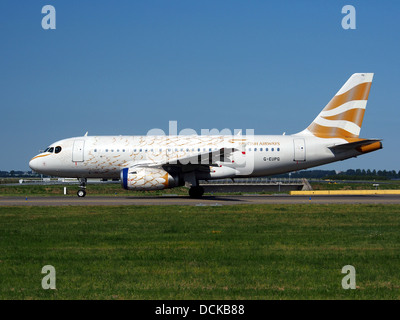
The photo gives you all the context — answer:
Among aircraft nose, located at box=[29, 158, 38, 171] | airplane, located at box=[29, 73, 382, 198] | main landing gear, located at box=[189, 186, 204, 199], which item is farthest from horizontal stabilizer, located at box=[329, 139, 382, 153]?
aircraft nose, located at box=[29, 158, 38, 171]

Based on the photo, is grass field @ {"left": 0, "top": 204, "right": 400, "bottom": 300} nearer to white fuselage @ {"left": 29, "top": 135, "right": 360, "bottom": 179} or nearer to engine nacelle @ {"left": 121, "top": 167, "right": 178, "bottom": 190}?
engine nacelle @ {"left": 121, "top": 167, "right": 178, "bottom": 190}

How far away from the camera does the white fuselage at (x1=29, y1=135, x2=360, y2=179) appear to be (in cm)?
3541

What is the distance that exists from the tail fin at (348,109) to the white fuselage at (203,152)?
0.93m

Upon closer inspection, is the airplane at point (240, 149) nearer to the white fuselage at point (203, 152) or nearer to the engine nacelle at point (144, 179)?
the white fuselage at point (203, 152)

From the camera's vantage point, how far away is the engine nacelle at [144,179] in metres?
31.8

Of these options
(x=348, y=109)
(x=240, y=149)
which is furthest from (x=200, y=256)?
(x=348, y=109)

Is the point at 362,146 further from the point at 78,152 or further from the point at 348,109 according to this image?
the point at 78,152

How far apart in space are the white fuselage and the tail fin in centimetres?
93

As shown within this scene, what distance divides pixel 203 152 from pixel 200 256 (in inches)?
934

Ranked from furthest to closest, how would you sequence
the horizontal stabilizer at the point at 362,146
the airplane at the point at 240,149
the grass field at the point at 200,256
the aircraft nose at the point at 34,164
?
the aircraft nose at the point at 34,164, the airplane at the point at 240,149, the horizontal stabilizer at the point at 362,146, the grass field at the point at 200,256

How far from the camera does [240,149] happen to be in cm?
3541

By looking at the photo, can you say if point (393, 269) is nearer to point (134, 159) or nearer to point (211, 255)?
point (211, 255)

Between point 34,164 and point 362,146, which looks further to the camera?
point 34,164

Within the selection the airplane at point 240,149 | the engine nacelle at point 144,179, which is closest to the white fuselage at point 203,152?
the airplane at point 240,149
